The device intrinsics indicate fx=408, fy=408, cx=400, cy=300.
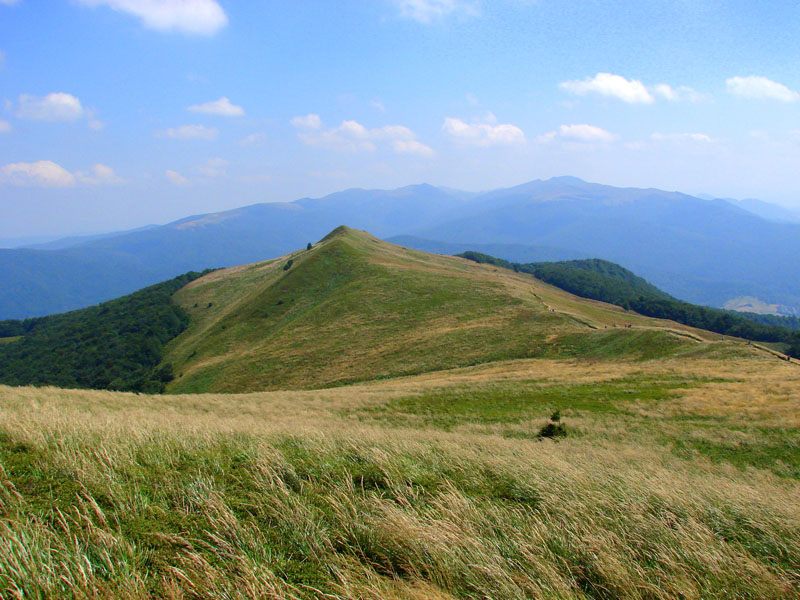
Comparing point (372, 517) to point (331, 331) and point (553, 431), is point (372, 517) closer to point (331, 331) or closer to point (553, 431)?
point (553, 431)

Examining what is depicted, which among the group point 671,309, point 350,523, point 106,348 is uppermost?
point 671,309

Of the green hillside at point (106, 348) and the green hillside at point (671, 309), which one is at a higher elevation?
the green hillside at point (671, 309)

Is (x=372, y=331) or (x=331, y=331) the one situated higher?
(x=372, y=331)

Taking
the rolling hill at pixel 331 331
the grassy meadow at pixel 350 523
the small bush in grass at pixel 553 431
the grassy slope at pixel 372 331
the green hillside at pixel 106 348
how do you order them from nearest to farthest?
the grassy meadow at pixel 350 523 < the small bush in grass at pixel 553 431 < the grassy slope at pixel 372 331 < the rolling hill at pixel 331 331 < the green hillside at pixel 106 348

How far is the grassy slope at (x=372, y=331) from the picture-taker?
130ft

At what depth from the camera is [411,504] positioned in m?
5.04

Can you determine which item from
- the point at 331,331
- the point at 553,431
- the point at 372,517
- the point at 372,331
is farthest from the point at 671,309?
the point at 372,517

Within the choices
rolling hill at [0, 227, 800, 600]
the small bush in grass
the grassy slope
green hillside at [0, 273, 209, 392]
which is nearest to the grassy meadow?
rolling hill at [0, 227, 800, 600]

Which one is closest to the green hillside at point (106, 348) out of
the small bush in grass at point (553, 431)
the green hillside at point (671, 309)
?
the small bush in grass at point (553, 431)

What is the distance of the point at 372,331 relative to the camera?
51188 mm

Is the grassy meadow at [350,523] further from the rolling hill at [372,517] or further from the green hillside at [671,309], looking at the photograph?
the green hillside at [671,309]

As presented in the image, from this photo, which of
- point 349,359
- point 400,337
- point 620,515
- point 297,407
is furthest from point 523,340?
point 620,515

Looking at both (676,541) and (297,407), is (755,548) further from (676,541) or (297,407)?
(297,407)

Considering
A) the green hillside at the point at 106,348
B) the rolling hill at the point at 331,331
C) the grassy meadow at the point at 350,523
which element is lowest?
the green hillside at the point at 106,348
